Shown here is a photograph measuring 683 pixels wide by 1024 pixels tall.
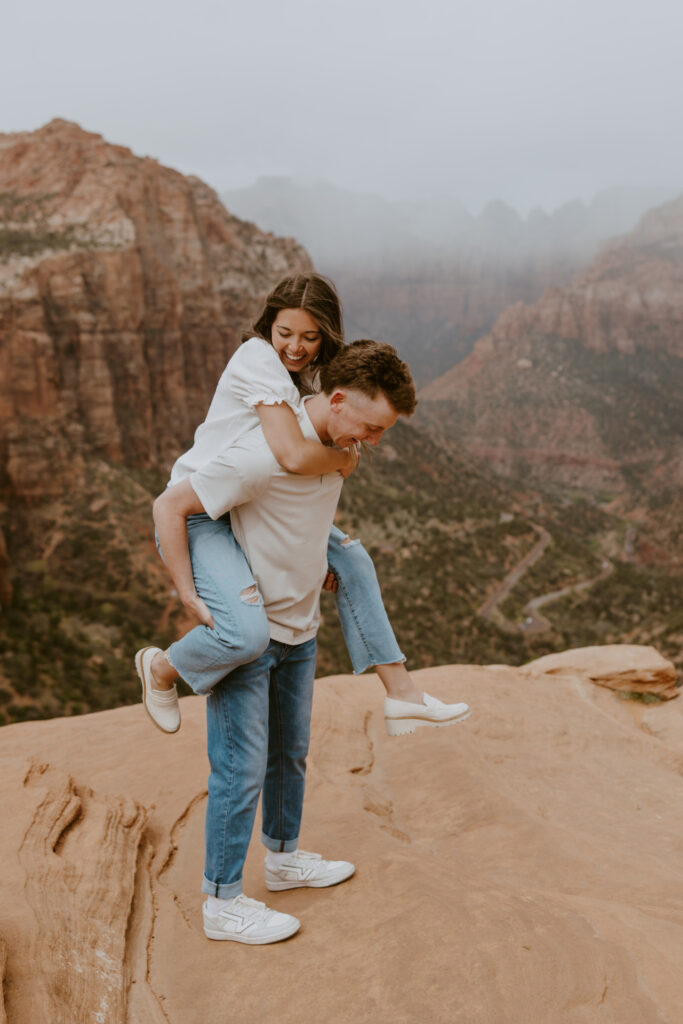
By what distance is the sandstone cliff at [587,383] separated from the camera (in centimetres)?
9725

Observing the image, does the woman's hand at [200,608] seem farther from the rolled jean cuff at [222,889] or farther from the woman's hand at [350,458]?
the rolled jean cuff at [222,889]

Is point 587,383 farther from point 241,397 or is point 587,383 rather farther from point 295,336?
point 241,397

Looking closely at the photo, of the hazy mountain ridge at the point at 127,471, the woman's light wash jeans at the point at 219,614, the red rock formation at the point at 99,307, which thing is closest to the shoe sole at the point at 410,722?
the woman's light wash jeans at the point at 219,614

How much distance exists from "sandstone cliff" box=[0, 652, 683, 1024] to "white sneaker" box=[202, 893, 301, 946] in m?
0.05

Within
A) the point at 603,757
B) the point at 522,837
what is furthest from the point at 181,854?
the point at 603,757

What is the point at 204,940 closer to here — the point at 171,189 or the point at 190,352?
the point at 190,352

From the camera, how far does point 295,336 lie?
3432 mm

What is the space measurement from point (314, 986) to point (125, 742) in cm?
392

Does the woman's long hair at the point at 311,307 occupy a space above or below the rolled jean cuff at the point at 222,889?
above

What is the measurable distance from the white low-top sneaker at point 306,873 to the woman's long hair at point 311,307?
101 inches

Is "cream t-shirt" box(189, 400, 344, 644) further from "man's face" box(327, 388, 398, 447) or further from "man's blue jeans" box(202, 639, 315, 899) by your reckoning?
"man's blue jeans" box(202, 639, 315, 899)

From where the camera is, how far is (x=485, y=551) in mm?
42188

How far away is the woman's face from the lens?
340 centimetres

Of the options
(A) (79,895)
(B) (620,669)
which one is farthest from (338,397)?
(B) (620,669)
